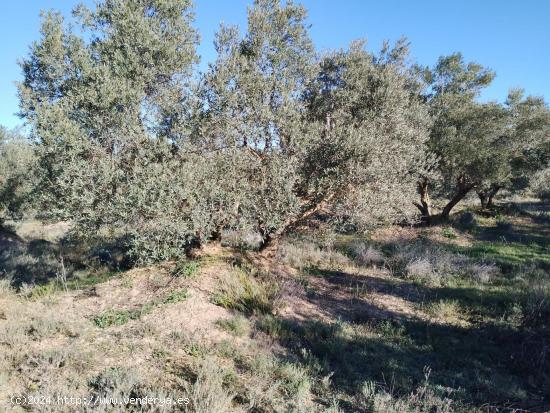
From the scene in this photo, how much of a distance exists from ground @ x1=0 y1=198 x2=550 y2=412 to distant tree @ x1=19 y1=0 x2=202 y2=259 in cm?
210

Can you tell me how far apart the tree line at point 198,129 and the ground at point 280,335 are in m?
1.86

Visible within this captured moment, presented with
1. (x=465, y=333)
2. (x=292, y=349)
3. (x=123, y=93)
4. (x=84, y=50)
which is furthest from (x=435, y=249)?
(x=84, y=50)

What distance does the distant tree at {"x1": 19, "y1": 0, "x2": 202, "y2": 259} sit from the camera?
908cm

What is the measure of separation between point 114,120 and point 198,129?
7.00 ft

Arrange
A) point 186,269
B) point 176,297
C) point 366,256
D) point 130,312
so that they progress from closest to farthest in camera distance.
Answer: point 130,312 < point 176,297 < point 186,269 < point 366,256

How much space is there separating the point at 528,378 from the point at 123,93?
11.4 metres

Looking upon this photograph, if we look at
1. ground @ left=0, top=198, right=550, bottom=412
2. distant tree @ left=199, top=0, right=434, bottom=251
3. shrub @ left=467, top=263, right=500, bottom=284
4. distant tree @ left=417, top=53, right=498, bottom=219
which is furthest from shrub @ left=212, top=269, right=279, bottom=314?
distant tree @ left=417, top=53, right=498, bottom=219

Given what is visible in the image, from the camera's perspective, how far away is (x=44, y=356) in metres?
7.14

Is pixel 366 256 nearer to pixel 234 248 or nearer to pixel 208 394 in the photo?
pixel 234 248

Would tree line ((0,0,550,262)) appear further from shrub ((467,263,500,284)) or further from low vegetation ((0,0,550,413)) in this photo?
shrub ((467,263,500,284))

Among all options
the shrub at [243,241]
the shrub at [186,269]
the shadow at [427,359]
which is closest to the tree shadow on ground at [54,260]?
the shrub at [186,269]

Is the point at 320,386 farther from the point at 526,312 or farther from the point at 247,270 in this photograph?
the point at 526,312

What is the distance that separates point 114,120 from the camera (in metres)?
9.48

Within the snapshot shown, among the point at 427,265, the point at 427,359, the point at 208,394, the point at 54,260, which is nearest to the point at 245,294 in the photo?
the point at 208,394
